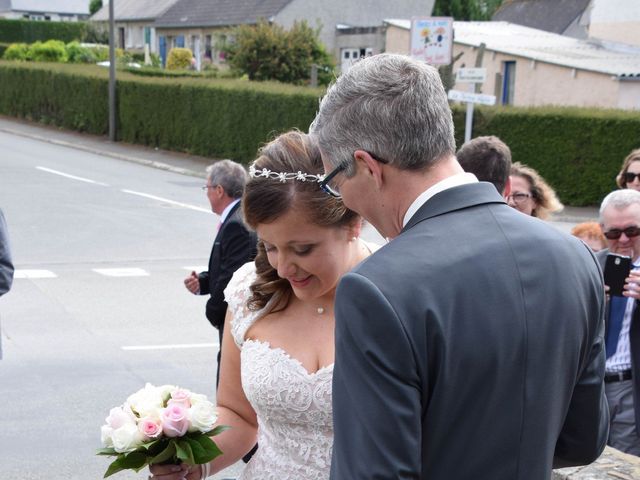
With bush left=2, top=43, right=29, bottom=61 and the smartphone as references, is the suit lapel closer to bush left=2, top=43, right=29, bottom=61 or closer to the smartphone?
the smartphone

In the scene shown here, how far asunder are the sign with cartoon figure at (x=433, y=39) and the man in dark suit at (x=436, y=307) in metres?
16.1

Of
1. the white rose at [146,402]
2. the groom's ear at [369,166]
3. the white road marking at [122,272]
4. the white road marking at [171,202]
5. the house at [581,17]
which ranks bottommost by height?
the white road marking at [171,202]

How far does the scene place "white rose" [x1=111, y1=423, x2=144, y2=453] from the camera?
9.15 feet

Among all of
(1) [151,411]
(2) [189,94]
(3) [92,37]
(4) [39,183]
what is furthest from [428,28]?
(3) [92,37]

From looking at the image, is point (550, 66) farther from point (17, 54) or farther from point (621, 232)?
point (621, 232)

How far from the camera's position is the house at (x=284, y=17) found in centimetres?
5175

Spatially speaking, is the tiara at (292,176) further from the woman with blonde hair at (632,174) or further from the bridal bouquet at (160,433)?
the woman with blonde hair at (632,174)

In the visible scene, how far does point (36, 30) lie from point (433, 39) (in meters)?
63.8

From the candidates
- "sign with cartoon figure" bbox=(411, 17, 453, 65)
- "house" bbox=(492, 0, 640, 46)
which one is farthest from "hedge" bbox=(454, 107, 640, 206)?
"house" bbox=(492, 0, 640, 46)

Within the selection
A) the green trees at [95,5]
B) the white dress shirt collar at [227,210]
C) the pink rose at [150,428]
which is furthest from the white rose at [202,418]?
the green trees at [95,5]

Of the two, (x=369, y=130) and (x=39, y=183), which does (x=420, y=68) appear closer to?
(x=369, y=130)

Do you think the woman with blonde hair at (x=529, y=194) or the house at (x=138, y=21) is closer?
the woman with blonde hair at (x=529, y=194)

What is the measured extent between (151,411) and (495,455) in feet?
4.39

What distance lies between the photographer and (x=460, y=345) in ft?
5.95
